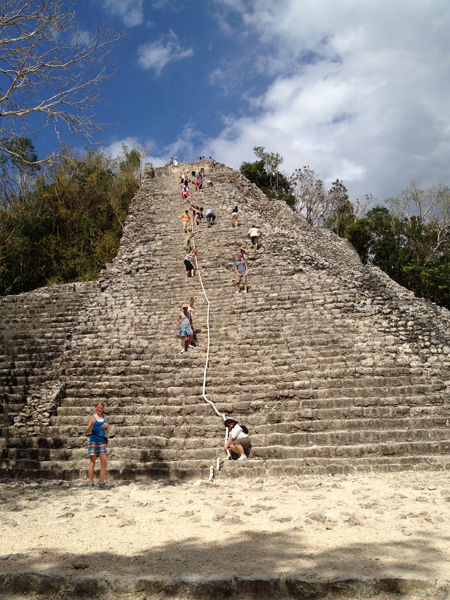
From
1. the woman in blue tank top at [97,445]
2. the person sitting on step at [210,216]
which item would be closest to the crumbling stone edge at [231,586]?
the woman in blue tank top at [97,445]

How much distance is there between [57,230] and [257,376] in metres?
14.8

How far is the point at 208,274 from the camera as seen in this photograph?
10.3 meters

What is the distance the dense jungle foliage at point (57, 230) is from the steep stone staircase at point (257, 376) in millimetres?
6646

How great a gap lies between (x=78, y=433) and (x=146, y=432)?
104cm

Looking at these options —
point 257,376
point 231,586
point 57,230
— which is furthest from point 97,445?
point 57,230

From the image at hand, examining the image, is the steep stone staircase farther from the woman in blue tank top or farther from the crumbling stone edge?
the crumbling stone edge

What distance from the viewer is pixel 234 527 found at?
125 inches

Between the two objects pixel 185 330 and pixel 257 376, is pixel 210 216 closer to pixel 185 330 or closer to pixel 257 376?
pixel 185 330

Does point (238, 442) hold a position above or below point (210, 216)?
below

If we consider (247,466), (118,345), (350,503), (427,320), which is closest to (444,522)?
(350,503)

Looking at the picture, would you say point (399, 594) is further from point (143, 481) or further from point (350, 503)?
point (143, 481)

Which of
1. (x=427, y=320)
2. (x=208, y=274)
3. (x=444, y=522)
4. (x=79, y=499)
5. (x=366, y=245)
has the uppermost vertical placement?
(x=366, y=245)

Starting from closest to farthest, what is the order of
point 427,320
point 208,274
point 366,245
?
1. point 427,320
2. point 208,274
3. point 366,245

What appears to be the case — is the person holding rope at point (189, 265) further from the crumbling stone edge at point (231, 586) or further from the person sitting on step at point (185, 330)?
the crumbling stone edge at point (231, 586)
